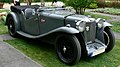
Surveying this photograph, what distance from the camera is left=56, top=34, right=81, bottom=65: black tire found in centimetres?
441

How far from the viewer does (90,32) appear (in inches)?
193

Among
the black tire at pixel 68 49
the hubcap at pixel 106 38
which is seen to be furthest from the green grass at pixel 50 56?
the hubcap at pixel 106 38

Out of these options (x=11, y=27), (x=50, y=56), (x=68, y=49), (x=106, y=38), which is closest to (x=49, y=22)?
(x=50, y=56)

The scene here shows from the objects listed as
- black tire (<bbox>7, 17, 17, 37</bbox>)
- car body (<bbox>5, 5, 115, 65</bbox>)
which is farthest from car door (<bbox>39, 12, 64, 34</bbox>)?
black tire (<bbox>7, 17, 17, 37</bbox>)

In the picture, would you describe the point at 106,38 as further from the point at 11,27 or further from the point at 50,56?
the point at 11,27

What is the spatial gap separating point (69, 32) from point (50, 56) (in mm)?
1077

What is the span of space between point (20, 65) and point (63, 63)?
98 centimetres

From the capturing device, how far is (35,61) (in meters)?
4.82

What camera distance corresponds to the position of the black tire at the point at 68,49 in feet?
14.5

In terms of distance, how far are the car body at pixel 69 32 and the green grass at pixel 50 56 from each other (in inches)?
8.3

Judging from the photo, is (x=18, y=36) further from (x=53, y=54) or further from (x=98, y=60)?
(x=98, y=60)

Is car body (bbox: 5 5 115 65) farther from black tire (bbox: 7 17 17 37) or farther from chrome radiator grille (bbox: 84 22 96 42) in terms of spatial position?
black tire (bbox: 7 17 17 37)

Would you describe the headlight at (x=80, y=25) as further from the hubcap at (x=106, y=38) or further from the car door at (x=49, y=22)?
the hubcap at (x=106, y=38)

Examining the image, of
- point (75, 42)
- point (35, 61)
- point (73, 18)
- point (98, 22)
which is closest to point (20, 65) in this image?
point (35, 61)
